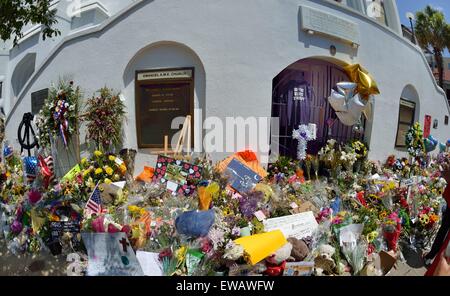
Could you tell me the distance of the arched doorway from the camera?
816cm

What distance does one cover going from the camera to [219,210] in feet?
14.2

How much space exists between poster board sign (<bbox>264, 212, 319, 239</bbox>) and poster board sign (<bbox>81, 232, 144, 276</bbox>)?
62.8 inches

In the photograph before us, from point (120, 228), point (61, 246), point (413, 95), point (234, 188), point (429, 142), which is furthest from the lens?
point (413, 95)

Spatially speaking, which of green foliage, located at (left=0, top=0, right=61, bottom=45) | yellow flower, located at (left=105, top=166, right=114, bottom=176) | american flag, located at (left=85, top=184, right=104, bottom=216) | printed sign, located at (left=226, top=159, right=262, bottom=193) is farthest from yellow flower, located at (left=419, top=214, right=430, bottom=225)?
green foliage, located at (left=0, top=0, right=61, bottom=45)

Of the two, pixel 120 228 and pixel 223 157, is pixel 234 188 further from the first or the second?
pixel 120 228

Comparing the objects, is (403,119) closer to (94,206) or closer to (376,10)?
(376,10)

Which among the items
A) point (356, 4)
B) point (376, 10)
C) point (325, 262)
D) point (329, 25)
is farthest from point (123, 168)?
point (376, 10)

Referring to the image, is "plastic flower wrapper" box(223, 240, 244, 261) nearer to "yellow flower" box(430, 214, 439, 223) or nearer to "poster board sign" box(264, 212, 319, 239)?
"poster board sign" box(264, 212, 319, 239)

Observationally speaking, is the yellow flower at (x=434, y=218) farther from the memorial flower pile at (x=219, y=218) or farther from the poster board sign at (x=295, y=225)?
the poster board sign at (x=295, y=225)

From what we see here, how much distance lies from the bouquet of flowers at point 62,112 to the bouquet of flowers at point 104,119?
0.34 meters

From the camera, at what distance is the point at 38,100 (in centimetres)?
848
